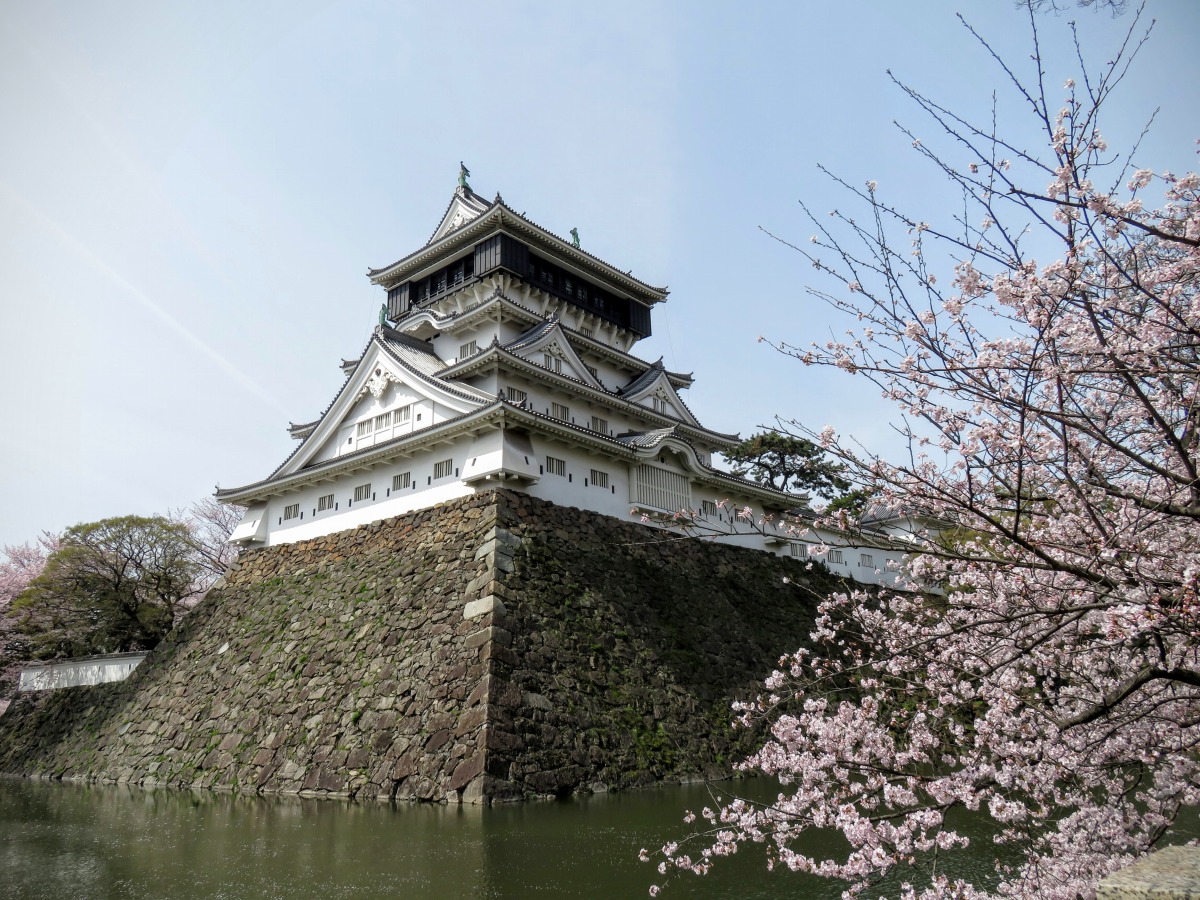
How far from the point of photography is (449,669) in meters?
11.8

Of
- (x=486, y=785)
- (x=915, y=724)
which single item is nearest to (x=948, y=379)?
(x=915, y=724)

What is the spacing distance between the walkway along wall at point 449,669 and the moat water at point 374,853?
93 cm

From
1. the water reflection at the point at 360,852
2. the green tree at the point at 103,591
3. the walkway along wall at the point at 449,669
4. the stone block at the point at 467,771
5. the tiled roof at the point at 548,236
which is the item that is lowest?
the water reflection at the point at 360,852

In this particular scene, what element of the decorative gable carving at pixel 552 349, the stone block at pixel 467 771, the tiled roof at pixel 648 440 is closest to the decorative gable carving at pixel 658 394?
the decorative gable carving at pixel 552 349

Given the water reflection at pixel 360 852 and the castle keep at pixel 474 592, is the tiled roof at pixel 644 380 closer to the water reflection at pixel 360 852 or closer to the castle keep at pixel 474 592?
the castle keep at pixel 474 592

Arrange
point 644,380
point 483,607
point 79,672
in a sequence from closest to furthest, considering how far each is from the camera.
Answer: point 483,607 < point 79,672 < point 644,380

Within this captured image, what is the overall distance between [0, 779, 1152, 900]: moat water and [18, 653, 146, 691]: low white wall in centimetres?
869

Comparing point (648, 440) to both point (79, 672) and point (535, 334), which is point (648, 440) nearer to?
point (535, 334)

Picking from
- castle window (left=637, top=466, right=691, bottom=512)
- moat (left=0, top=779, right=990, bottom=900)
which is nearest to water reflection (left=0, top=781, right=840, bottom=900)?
moat (left=0, top=779, right=990, bottom=900)

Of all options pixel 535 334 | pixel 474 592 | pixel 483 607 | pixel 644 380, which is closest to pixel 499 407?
pixel 474 592

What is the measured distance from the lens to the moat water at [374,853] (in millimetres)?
6273

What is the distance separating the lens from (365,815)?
957cm

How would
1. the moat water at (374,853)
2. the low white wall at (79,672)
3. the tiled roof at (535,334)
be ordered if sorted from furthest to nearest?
the low white wall at (79,672), the tiled roof at (535,334), the moat water at (374,853)

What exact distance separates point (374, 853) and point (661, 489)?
11665mm
